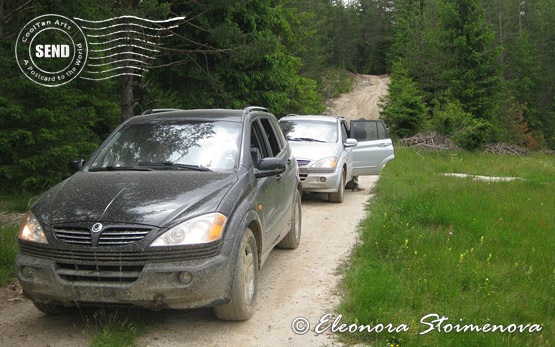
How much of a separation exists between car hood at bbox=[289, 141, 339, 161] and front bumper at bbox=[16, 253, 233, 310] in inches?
269

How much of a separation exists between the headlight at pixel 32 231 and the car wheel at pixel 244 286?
1569 mm

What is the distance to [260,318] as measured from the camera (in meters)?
4.68

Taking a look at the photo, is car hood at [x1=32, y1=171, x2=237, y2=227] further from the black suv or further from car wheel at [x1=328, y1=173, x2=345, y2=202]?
car wheel at [x1=328, y1=173, x2=345, y2=202]

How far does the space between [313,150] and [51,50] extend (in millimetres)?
6016

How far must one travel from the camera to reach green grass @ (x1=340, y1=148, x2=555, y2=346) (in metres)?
4.43

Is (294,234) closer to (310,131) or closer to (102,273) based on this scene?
(102,273)

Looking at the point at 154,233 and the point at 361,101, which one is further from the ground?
the point at 361,101

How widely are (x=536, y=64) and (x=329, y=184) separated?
5211 cm

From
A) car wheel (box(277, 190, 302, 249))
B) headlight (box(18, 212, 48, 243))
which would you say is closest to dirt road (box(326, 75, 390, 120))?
car wheel (box(277, 190, 302, 249))

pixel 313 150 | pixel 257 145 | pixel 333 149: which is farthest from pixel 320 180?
pixel 257 145

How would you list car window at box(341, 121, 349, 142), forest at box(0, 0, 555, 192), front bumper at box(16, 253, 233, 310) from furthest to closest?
1. car window at box(341, 121, 349, 142)
2. forest at box(0, 0, 555, 192)
3. front bumper at box(16, 253, 233, 310)

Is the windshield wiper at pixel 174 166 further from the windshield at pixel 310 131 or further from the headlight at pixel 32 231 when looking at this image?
the windshield at pixel 310 131

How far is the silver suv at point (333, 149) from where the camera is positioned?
10617mm

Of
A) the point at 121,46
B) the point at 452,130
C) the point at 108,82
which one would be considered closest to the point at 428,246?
the point at 121,46
